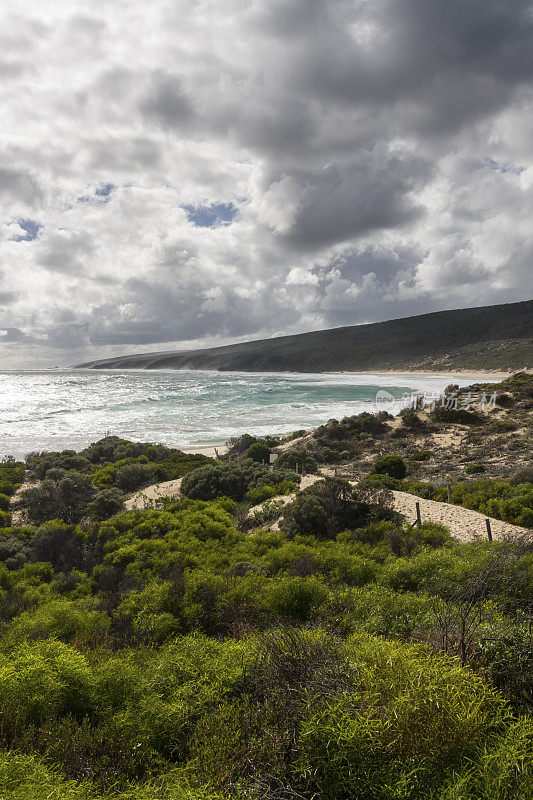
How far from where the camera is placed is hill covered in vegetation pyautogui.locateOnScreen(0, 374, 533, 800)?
2.17 m

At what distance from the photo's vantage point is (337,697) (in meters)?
2.52

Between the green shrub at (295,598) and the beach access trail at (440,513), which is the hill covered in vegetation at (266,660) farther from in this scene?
the beach access trail at (440,513)

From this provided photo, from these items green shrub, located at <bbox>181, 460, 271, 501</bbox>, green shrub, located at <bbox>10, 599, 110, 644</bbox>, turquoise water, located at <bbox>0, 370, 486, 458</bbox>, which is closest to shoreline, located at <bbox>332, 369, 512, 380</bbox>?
turquoise water, located at <bbox>0, 370, 486, 458</bbox>

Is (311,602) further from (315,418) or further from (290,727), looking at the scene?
(315,418)

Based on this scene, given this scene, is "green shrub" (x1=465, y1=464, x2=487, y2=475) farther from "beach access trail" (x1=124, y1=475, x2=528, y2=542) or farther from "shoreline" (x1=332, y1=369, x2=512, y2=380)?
"shoreline" (x1=332, y1=369, x2=512, y2=380)

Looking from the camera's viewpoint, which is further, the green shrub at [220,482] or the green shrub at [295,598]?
the green shrub at [220,482]

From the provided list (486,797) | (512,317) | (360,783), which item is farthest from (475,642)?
(512,317)

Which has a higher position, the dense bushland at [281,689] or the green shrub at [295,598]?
the dense bushland at [281,689]

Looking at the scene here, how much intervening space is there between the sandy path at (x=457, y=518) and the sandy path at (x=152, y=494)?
7.61 meters

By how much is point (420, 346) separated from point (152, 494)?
12034 centimetres

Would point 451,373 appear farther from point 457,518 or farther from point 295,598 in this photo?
point 295,598

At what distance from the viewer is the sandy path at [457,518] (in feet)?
31.1

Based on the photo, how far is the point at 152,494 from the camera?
13297 mm

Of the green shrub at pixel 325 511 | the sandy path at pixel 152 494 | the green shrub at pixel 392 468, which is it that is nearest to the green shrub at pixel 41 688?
the green shrub at pixel 325 511
